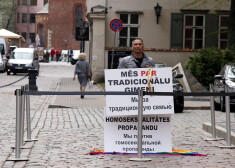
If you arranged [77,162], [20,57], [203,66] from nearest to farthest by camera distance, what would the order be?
[77,162]
[203,66]
[20,57]

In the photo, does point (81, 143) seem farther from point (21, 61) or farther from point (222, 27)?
point (21, 61)

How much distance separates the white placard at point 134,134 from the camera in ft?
35.3

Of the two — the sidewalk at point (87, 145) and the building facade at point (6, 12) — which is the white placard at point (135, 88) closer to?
the sidewalk at point (87, 145)

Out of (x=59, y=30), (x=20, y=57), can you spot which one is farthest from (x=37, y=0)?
(x=20, y=57)

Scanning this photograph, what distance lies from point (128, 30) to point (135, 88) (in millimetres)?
29107

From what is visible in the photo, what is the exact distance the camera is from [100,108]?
23.4 metres

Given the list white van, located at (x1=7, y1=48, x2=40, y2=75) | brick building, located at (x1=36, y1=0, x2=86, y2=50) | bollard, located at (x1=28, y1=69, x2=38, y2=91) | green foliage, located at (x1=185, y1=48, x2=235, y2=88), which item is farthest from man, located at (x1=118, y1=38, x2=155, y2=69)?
brick building, located at (x1=36, y1=0, x2=86, y2=50)

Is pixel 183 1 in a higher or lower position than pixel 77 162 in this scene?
higher

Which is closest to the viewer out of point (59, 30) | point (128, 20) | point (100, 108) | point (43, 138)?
point (43, 138)

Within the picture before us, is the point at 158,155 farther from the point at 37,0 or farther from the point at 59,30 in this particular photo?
the point at 37,0

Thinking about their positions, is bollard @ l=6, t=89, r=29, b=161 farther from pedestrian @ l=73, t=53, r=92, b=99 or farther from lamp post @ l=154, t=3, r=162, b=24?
lamp post @ l=154, t=3, r=162, b=24

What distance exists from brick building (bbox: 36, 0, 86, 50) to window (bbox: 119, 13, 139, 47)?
215ft

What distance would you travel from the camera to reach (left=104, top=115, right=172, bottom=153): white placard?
35.3ft

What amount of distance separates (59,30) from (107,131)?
319 feet
